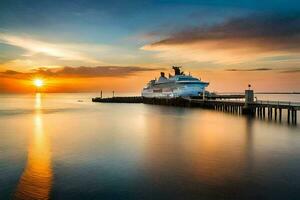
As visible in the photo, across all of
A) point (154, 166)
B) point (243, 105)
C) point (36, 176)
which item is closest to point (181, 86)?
point (243, 105)

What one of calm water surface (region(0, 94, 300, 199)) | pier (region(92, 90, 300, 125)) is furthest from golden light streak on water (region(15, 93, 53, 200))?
pier (region(92, 90, 300, 125))

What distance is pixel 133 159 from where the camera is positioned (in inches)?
912

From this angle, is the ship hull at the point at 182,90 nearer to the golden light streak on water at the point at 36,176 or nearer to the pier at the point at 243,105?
the pier at the point at 243,105

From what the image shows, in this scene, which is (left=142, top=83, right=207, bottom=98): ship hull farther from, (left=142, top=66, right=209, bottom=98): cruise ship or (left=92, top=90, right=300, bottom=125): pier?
(left=92, top=90, right=300, bottom=125): pier

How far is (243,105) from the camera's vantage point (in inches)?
2208

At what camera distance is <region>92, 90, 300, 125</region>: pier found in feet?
147

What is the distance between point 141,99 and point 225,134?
7798cm

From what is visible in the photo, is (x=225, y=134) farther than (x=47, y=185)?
Yes

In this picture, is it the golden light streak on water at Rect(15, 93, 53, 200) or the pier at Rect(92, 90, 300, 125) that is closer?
the golden light streak on water at Rect(15, 93, 53, 200)

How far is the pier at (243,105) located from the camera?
147 feet

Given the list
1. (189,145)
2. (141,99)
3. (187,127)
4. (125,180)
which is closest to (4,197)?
(125,180)

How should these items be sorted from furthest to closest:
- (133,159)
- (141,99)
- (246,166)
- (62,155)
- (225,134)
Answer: (141,99), (225,134), (62,155), (133,159), (246,166)

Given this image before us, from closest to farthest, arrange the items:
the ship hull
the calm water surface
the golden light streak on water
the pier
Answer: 1. the golden light streak on water
2. the calm water surface
3. the pier
4. the ship hull

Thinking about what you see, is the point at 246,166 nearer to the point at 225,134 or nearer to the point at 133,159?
the point at 133,159
